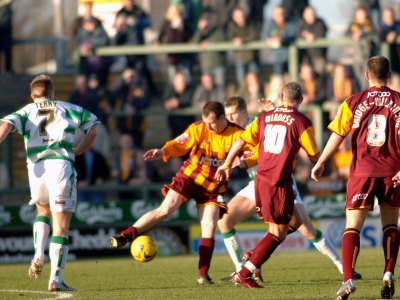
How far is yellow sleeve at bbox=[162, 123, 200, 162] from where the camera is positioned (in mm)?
11766

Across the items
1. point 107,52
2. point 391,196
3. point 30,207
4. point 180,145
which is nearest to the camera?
point 391,196

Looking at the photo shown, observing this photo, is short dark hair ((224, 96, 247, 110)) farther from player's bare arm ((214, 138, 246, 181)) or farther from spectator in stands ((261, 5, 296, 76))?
spectator in stands ((261, 5, 296, 76))

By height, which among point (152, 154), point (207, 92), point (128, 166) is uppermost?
point (207, 92)

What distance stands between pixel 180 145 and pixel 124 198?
7775 millimetres

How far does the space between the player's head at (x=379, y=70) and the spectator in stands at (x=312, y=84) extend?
10.4 metres

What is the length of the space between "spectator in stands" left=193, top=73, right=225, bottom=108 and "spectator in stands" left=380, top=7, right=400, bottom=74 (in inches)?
124

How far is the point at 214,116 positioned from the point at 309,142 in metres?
1.79

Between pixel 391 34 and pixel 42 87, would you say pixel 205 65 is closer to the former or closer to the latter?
pixel 391 34

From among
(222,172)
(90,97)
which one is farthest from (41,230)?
(90,97)

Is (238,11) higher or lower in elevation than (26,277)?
higher

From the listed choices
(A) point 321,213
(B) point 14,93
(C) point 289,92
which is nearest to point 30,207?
(B) point 14,93

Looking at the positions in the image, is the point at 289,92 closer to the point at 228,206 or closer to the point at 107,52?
the point at 228,206

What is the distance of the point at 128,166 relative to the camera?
19.6 metres

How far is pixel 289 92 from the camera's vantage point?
10.0 metres
